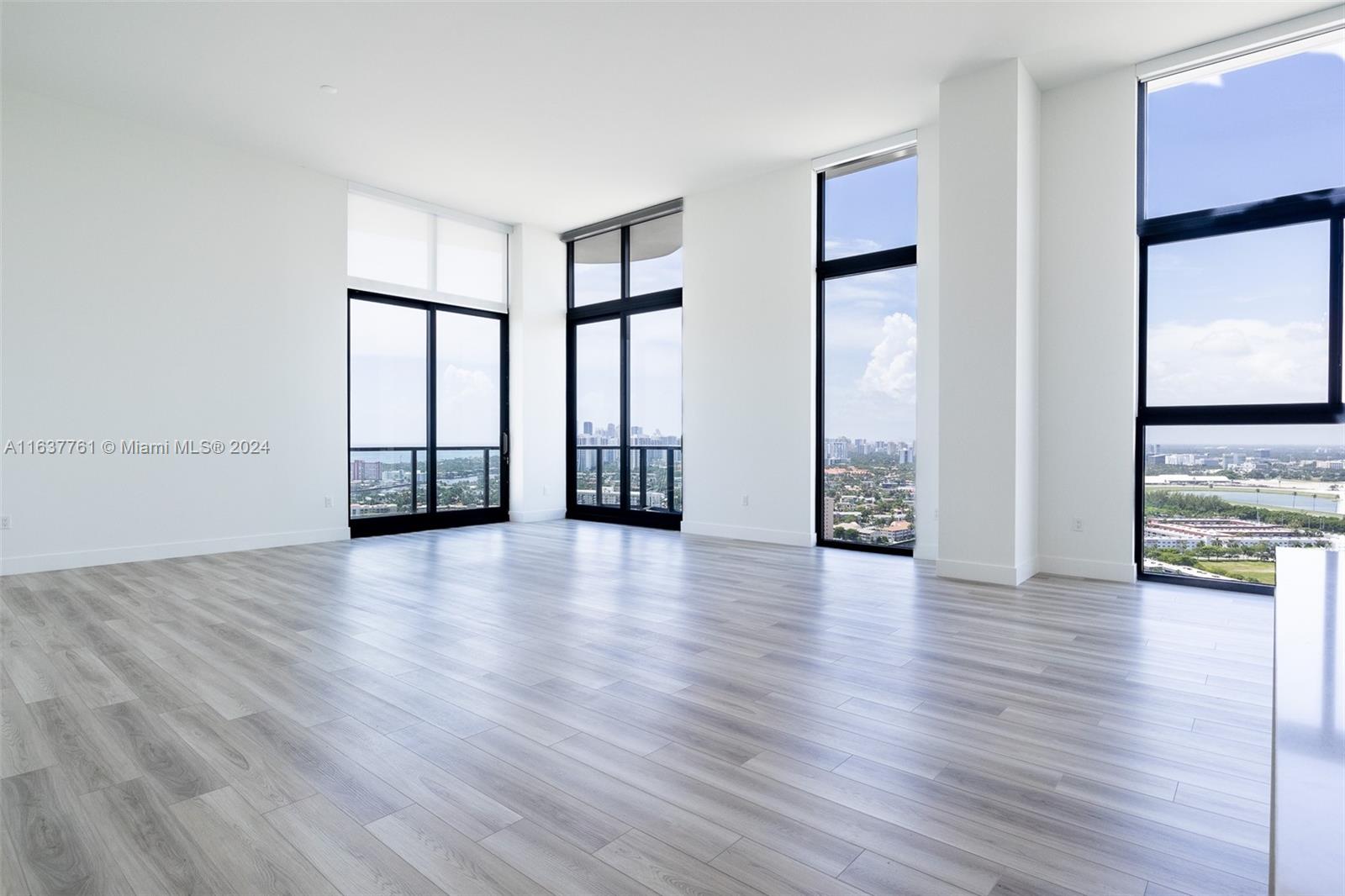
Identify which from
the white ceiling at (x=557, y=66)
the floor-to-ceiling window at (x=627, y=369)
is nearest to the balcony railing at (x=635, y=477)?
the floor-to-ceiling window at (x=627, y=369)

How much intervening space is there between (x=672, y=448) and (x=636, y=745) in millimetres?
5303

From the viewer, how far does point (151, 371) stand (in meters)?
5.44

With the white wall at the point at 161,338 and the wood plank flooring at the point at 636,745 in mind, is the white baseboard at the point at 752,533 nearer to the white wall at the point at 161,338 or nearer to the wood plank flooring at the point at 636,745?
the wood plank flooring at the point at 636,745

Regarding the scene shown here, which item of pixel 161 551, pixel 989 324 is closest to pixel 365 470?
pixel 161 551

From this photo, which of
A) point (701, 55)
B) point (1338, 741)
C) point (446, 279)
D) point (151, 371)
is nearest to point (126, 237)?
point (151, 371)

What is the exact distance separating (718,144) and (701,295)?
153cm

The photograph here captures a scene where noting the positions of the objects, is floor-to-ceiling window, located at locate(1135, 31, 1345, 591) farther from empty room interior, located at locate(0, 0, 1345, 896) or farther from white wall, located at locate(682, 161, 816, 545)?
white wall, located at locate(682, 161, 816, 545)

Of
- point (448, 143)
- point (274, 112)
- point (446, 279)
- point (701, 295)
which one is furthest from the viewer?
point (446, 279)

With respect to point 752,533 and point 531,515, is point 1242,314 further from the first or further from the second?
point 531,515

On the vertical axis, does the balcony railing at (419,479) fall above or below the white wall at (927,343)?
below

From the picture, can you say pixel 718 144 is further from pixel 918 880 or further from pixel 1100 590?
pixel 918 880

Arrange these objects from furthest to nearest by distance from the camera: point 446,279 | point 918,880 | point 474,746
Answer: point 446,279, point 474,746, point 918,880

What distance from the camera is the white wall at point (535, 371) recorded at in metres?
7.97

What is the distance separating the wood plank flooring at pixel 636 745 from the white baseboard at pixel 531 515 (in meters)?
3.87
